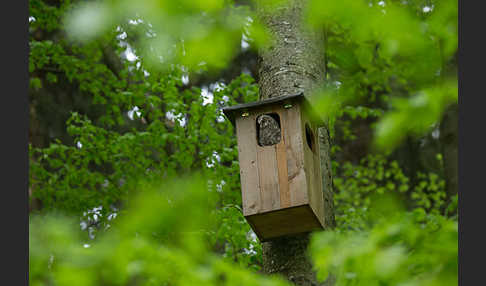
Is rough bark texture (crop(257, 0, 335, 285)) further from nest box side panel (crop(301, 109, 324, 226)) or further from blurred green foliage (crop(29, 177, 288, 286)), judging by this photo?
blurred green foliage (crop(29, 177, 288, 286))

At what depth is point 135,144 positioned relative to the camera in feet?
18.0

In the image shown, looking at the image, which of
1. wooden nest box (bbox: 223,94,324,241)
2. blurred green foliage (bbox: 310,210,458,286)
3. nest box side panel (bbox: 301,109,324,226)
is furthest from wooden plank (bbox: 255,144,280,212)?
blurred green foliage (bbox: 310,210,458,286)

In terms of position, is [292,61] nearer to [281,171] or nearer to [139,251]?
[281,171]

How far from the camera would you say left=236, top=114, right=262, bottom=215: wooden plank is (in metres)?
3.15

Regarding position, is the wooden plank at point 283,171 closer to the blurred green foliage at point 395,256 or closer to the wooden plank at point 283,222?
the wooden plank at point 283,222

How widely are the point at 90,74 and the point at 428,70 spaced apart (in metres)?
4.58

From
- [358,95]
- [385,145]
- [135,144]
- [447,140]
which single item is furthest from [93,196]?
[385,145]

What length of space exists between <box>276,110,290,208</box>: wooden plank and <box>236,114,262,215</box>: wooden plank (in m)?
0.11

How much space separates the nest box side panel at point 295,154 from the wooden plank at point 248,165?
16 centimetres

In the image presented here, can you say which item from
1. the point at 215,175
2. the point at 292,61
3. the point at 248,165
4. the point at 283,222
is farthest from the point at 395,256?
the point at 215,175

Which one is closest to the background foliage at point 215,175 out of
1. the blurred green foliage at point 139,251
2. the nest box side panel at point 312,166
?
the blurred green foliage at point 139,251

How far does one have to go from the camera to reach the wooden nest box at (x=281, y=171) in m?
3.12

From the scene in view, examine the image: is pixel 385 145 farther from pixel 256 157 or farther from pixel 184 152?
pixel 184 152

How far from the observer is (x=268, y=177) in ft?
10.5
